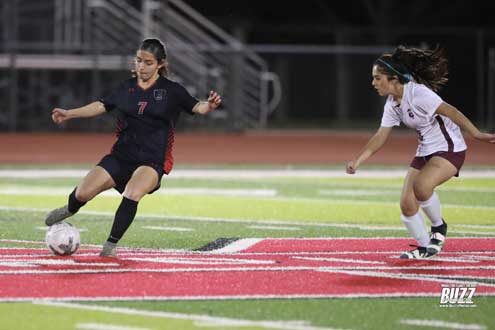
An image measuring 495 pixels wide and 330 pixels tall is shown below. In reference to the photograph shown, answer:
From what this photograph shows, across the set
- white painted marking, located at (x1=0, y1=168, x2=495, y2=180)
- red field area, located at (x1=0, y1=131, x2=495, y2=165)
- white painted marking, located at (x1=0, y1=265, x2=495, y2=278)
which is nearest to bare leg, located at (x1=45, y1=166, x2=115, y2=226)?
white painted marking, located at (x1=0, y1=265, x2=495, y2=278)

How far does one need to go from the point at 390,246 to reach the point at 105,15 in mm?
20418

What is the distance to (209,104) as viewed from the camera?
9438 millimetres

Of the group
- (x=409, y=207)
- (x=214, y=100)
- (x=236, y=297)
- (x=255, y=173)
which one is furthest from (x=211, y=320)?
(x=255, y=173)

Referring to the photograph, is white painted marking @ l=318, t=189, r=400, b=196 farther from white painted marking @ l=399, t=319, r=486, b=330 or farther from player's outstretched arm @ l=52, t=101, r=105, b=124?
white painted marking @ l=399, t=319, r=486, b=330

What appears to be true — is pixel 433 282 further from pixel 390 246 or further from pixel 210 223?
pixel 210 223

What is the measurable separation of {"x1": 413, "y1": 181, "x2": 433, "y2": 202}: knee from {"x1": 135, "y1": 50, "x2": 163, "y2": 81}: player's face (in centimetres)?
226

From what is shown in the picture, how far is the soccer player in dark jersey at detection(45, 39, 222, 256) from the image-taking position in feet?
31.3

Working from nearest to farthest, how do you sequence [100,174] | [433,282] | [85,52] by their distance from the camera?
[433,282] < [100,174] < [85,52]

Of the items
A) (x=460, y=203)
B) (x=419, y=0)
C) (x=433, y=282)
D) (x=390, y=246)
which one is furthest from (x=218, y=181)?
(x=419, y=0)

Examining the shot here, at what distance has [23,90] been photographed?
2927cm

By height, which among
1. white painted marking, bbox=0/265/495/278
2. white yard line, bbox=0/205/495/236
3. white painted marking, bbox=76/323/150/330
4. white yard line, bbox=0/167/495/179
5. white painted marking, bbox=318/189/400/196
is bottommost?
white yard line, bbox=0/167/495/179

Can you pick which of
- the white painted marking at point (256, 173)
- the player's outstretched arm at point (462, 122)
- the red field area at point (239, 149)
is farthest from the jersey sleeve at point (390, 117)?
the red field area at point (239, 149)

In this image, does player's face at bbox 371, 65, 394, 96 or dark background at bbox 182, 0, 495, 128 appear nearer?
player's face at bbox 371, 65, 394, 96

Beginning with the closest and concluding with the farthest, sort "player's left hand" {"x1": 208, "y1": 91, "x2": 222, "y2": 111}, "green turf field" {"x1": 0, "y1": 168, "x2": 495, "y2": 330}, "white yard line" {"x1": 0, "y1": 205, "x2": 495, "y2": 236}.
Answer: "green turf field" {"x1": 0, "y1": 168, "x2": 495, "y2": 330} → "player's left hand" {"x1": 208, "y1": 91, "x2": 222, "y2": 111} → "white yard line" {"x1": 0, "y1": 205, "x2": 495, "y2": 236}
